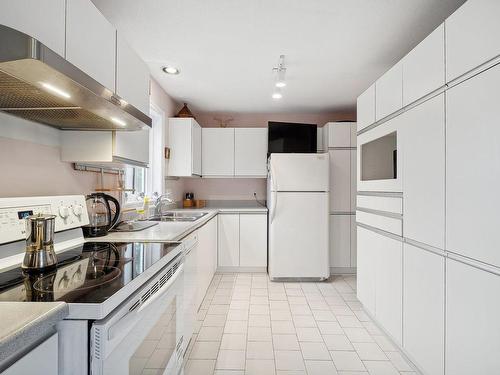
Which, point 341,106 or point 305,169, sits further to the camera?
point 341,106

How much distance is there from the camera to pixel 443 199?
1.44m

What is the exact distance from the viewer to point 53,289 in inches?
32.7

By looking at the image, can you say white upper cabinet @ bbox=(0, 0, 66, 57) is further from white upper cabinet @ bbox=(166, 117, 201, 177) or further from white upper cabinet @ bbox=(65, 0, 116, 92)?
white upper cabinet @ bbox=(166, 117, 201, 177)

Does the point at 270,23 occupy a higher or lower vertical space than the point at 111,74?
higher

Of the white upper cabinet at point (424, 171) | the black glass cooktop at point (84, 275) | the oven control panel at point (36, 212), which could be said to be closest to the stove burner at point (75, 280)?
the black glass cooktop at point (84, 275)

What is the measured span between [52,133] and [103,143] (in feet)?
0.86

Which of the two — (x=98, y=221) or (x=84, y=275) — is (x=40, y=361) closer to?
(x=84, y=275)

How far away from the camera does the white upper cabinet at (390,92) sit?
1894 millimetres

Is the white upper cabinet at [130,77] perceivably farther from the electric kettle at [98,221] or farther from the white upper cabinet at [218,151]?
the white upper cabinet at [218,151]

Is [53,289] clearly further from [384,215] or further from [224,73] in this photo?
[224,73]

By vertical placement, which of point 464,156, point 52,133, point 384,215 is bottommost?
point 384,215

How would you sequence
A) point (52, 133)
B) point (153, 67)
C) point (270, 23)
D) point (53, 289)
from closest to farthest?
point (53, 289) → point (52, 133) → point (270, 23) → point (153, 67)

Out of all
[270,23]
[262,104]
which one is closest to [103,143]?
[270,23]

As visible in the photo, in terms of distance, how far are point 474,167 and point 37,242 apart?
5.88ft
